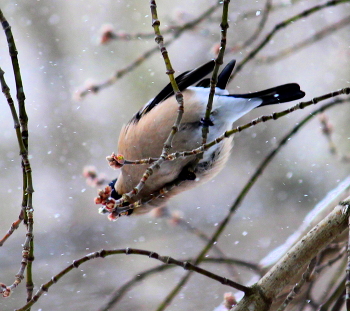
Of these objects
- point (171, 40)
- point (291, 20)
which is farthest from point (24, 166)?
point (291, 20)

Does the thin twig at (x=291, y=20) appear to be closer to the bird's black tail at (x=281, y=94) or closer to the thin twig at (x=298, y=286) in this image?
the bird's black tail at (x=281, y=94)

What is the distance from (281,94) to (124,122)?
8.02ft

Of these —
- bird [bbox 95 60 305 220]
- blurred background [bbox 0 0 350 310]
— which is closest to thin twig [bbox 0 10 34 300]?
bird [bbox 95 60 305 220]

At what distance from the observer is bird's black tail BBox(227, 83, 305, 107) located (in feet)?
5.55

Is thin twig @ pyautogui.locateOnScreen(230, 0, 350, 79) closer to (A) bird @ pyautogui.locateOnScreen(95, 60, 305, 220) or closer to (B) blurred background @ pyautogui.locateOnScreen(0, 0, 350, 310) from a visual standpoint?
(A) bird @ pyautogui.locateOnScreen(95, 60, 305, 220)

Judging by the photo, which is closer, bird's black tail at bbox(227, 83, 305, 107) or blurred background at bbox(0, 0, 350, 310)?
bird's black tail at bbox(227, 83, 305, 107)

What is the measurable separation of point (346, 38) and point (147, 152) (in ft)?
7.90

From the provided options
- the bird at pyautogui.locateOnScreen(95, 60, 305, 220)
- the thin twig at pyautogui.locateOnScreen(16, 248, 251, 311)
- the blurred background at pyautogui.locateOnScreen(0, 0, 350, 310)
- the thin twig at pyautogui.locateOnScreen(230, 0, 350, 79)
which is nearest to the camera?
the thin twig at pyautogui.locateOnScreen(16, 248, 251, 311)

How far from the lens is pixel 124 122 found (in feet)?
13.2

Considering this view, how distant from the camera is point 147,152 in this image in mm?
1696

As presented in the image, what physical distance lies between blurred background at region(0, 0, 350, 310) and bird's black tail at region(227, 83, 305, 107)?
6.07 feet

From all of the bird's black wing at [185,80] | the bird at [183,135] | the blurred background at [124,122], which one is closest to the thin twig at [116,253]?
the bird at [183,135]

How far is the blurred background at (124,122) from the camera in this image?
3.77 meters

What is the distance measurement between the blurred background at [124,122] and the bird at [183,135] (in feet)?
5.97
